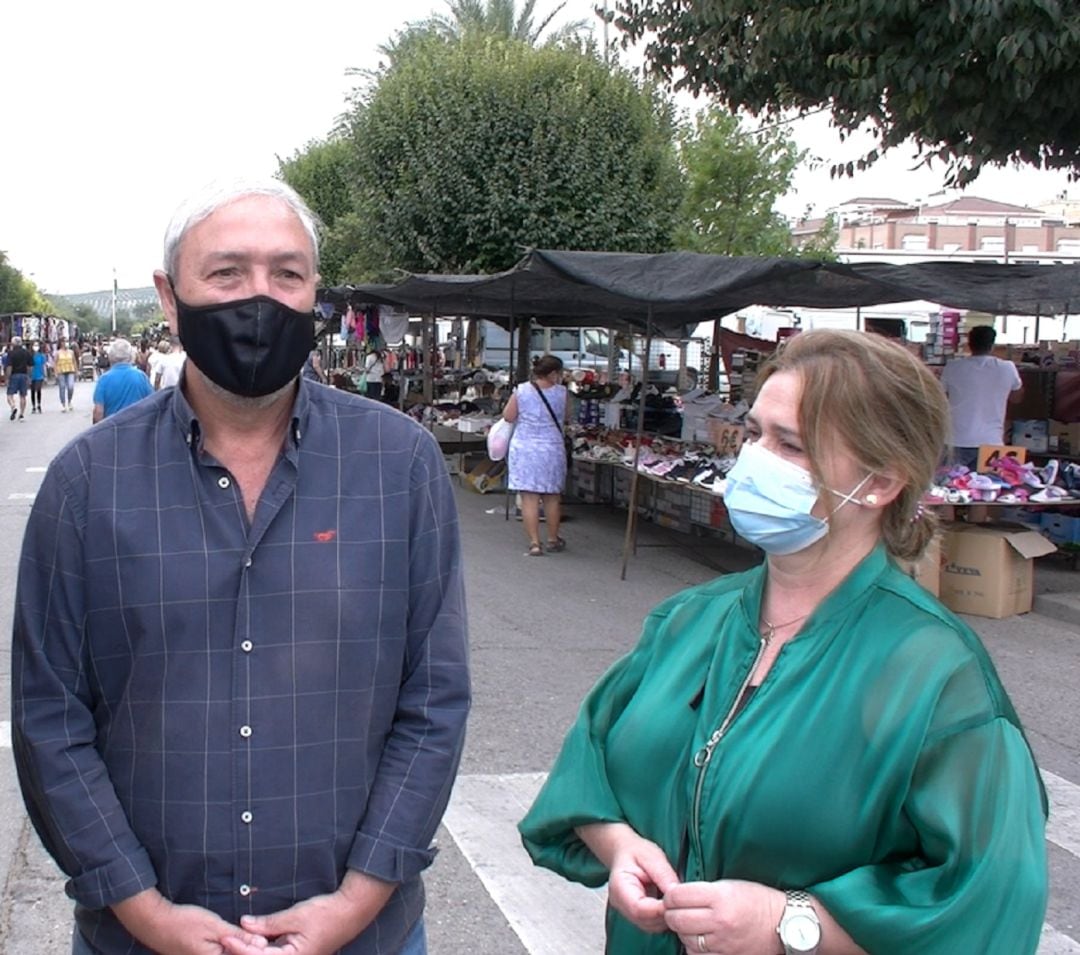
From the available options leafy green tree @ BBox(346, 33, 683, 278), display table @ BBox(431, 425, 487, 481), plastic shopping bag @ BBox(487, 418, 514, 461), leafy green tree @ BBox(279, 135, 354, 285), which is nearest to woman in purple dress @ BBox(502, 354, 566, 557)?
plastic shopping bag @ BBox(487, 418, 514, 461)

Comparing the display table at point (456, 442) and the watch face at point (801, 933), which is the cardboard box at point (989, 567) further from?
the display table at point (456, 442)

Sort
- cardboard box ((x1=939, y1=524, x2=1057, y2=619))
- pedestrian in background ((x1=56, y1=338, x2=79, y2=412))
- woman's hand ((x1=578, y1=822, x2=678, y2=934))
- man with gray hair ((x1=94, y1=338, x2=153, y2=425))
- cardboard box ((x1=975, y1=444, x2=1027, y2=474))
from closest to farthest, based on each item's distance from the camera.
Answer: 1. woman's hand ((x1=578, y1=822, x2=678, y2=934))
2. cardboard box ((x1=939, y1=524, x2=1057, y2=619))
3. cardboard box ((x1=975, y1=444, x2=1027, y2=474))
4. man with gray hair ((x1=94, y1=338, x2=153, y2=425))
5. pedestrian in background ((x1=56, y1=338, x2=79, y2=412))

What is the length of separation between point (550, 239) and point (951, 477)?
1417 cm

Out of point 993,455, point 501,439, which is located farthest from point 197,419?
point 501,439

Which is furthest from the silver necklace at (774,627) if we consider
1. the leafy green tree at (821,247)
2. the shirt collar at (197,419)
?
the leafy green tree at (821,247)

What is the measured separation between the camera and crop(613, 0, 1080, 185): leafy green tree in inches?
286

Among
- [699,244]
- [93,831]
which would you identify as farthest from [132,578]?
[699,244]

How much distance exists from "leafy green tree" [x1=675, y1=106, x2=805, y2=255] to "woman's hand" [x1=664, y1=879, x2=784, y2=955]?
1166 inches

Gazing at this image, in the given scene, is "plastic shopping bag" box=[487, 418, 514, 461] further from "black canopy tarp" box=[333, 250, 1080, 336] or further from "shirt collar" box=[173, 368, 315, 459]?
"shirt collar" box=[173, 368, 315, 459]

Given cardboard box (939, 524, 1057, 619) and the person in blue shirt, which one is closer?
cardboard box (939, 524, 1057, 619)

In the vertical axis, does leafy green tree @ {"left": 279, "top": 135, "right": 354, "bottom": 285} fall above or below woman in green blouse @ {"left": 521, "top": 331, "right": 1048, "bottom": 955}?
above

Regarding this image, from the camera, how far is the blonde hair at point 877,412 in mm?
1921

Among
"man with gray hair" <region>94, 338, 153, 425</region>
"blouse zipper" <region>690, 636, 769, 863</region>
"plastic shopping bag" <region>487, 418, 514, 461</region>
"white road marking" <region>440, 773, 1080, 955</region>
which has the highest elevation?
"man with gray hair" <region>94, 338, 153, 425</region>

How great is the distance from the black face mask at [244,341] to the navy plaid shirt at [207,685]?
11cm
